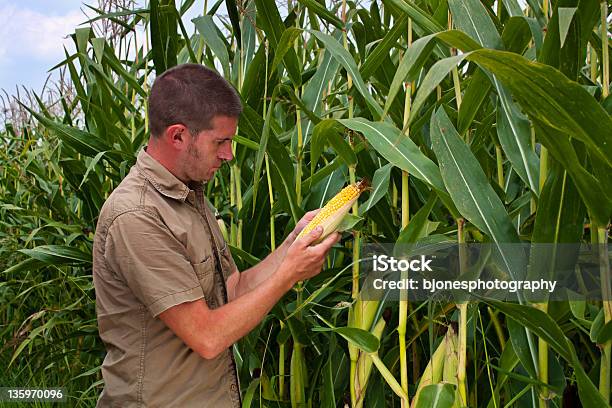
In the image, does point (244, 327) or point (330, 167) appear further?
point (330, 167)

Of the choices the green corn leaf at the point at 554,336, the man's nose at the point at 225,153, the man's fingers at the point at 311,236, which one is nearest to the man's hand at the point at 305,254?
the man's fingers at the point at 311,236

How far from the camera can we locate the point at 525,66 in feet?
2.96

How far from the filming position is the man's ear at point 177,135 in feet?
5.17

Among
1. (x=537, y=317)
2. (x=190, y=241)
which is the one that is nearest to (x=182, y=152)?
(x=190, y=241)

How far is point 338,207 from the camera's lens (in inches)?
54.7

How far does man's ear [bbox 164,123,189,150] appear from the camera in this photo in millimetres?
1577

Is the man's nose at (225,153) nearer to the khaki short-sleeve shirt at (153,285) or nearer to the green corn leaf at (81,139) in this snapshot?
the khaki short-sleeve shirt at (153,285)

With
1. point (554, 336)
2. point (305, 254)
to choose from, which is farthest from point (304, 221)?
point (554, 336)

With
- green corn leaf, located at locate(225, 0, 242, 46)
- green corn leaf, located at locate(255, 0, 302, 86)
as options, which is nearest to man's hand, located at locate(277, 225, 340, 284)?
green corn leaf, located at locate(255, 0, 302, 86)

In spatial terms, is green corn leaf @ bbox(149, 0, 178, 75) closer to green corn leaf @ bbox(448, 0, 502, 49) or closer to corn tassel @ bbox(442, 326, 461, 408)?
green corn leaf @ bbox(448, 0, 502, 49)

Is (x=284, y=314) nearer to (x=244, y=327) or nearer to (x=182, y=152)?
(x=244, y=327)

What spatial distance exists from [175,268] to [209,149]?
0.28 meters

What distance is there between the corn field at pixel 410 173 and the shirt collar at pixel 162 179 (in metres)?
0.19

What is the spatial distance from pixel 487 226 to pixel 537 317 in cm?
18
